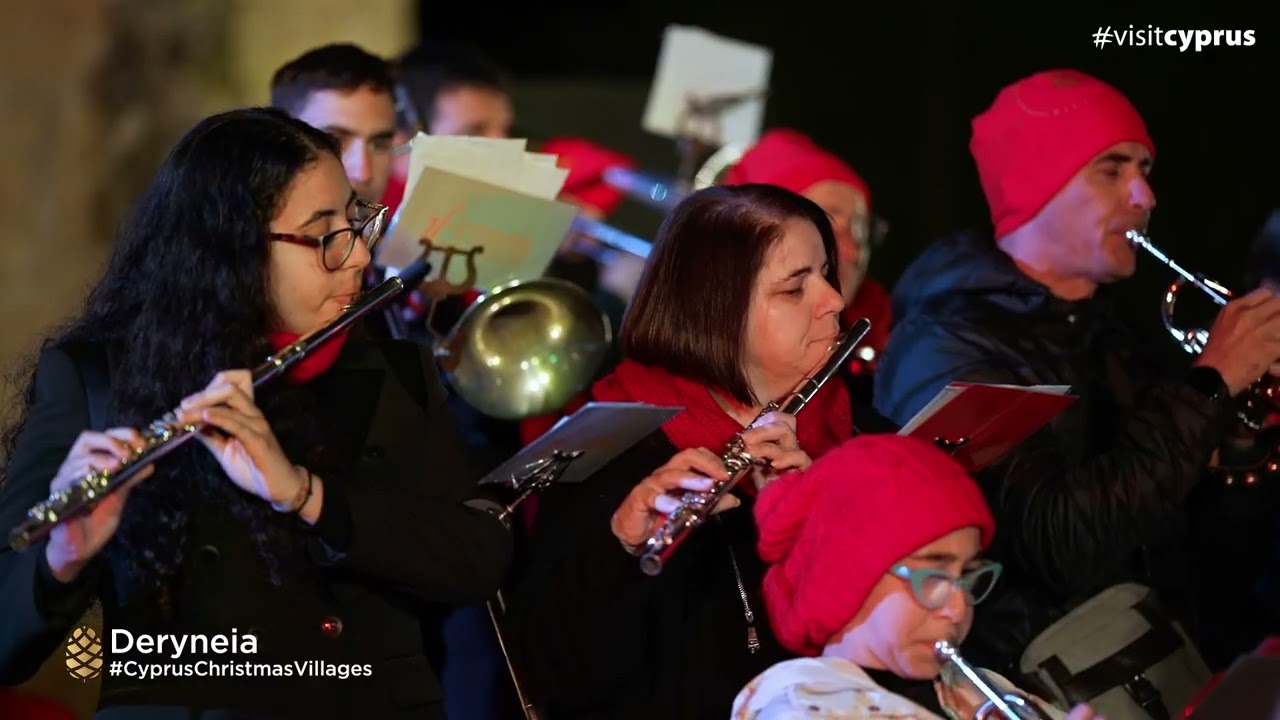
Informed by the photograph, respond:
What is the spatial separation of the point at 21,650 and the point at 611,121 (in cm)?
475

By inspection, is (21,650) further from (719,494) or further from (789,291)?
(789,291)

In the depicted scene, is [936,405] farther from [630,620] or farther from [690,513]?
[630,620]

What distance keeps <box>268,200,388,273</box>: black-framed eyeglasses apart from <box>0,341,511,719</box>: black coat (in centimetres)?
23

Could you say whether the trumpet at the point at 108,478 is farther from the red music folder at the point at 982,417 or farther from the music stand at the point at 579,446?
the red music folder at the point at 982,417

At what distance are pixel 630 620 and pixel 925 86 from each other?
396 centimetres

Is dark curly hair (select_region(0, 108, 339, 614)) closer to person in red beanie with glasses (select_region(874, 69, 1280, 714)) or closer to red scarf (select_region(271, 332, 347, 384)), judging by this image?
red scarf (select_region(271, 332, 347, 384))

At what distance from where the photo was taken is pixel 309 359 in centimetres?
306

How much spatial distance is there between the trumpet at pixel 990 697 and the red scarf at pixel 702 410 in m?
0.63

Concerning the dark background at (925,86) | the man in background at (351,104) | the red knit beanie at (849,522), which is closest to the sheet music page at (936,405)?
the red knit beanie at (849,522)

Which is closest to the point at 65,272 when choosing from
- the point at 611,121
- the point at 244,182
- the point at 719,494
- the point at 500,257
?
the point at 611,121

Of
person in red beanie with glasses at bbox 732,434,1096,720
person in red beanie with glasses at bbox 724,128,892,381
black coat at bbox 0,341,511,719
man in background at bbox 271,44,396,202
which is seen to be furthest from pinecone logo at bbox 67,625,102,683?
person in red beanie with glasses at bbox 724,128,892,381

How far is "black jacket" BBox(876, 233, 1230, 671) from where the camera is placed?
11.2 feet

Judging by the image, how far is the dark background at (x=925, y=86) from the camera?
17.3 feet

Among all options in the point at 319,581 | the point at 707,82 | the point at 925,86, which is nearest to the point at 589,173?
the point at 707,82
